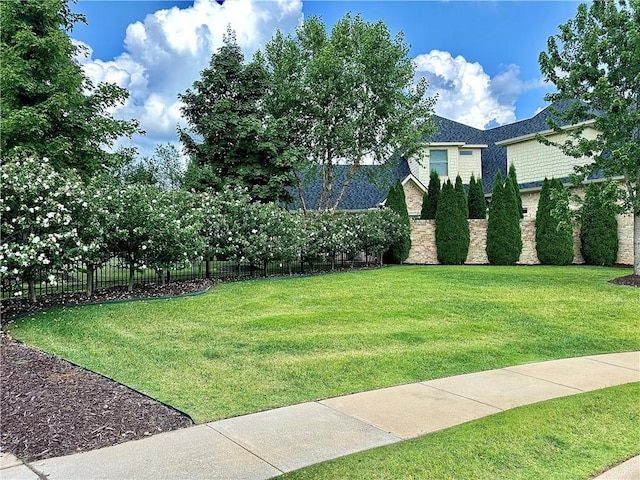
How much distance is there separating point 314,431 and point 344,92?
1615cm

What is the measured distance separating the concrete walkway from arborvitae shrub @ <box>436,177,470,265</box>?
43.2ft

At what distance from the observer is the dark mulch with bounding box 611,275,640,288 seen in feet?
39.4

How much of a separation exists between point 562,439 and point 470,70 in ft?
53.4

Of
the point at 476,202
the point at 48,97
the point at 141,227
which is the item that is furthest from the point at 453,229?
the point at 48,97

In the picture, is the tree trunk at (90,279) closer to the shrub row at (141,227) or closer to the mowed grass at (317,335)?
the shrub row at (141,227)

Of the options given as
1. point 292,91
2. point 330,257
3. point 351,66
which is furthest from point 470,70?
point 330,257

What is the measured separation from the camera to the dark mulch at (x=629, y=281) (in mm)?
12009

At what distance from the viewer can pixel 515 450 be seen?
3480mm

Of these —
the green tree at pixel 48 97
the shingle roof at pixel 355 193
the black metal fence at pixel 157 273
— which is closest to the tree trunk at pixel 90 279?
the black metal fence at pixel 157 273

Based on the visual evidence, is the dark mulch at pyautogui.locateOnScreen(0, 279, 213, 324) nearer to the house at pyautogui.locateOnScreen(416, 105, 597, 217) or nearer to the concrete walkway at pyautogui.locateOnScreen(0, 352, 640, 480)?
the concrete walkway at pyautogui.locateOnScreen(0, 352, 640, 480)

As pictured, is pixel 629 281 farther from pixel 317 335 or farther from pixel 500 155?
pixel 500 155

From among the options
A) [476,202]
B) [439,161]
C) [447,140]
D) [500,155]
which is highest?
[447,140]

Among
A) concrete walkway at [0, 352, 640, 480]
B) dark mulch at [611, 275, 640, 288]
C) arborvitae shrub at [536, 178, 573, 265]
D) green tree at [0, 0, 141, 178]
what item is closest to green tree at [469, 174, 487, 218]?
arborvitae shrub at [536, 178, 573, 265]

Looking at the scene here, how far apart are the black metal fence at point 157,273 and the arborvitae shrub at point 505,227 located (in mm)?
4330
